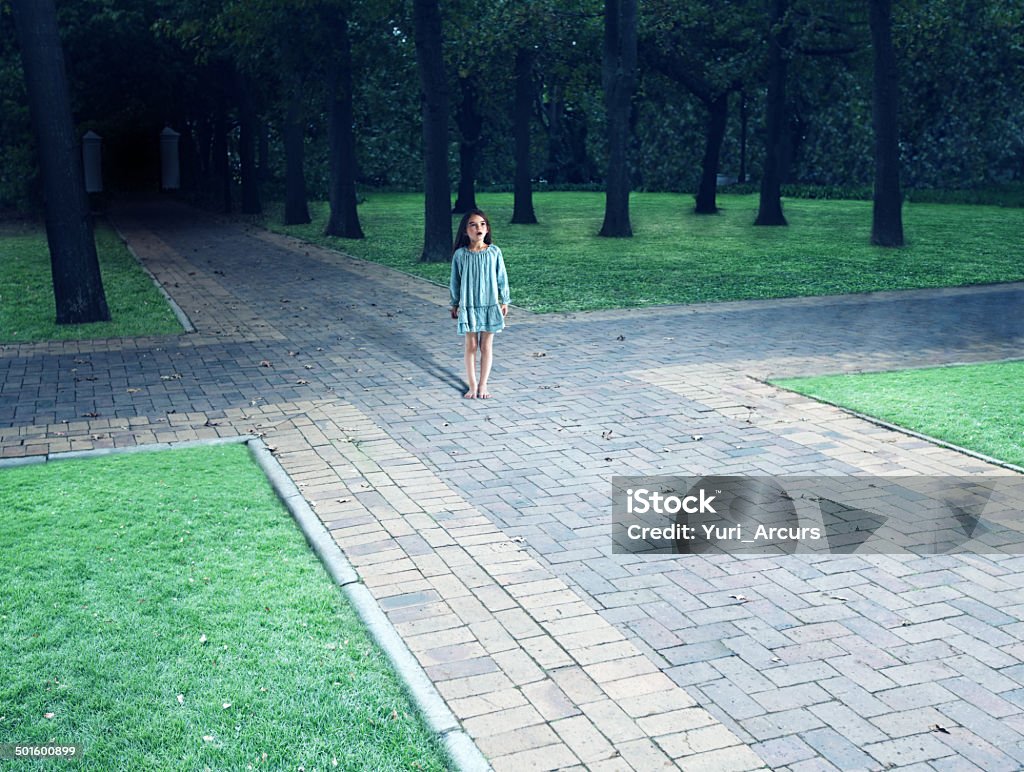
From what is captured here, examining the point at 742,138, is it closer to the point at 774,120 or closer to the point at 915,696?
the point at 774,120

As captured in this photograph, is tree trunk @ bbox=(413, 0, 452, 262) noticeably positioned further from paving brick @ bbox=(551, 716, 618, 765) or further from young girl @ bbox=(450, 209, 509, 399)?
paving brick @ bbox=(551, 716, 618, 765)

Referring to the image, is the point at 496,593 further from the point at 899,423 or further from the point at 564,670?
the point at 899,423

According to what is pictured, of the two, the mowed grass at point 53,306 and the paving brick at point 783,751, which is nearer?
the paving brick at point 783,751

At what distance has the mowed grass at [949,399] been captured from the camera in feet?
27.8

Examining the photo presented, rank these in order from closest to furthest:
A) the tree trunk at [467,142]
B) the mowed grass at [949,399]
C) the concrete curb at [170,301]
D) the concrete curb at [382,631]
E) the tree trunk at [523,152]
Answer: the concrete curb at [382,631] < the mowed grass at [949,399] < the concrete curb at [170,301] < the tree trunk at [523,152] < the tree trunk at [467,142]

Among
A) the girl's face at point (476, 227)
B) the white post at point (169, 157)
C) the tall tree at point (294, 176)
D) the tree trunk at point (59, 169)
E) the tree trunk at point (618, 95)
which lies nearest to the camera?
the girl's face at point (476, 227)

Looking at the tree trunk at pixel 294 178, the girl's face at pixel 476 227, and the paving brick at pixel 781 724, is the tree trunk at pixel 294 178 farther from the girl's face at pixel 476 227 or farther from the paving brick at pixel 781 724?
the paving brick at pixel 781 724

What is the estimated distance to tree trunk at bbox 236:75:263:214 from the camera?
120 feet

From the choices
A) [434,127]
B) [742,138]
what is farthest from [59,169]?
[742,138]

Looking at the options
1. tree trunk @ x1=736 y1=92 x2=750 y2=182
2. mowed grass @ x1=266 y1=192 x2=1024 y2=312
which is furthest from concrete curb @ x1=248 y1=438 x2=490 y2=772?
tree trunk @ x1=736 y1=92 x2=750 y2=182

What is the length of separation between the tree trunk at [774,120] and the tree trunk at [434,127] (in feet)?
38.3

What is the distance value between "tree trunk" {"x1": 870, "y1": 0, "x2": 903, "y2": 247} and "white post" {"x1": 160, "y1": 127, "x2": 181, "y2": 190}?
42.2m

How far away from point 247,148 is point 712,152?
51.2 feet

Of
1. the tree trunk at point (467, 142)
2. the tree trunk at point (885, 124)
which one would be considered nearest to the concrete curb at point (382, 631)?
the tree trunk at point (885, 124)
